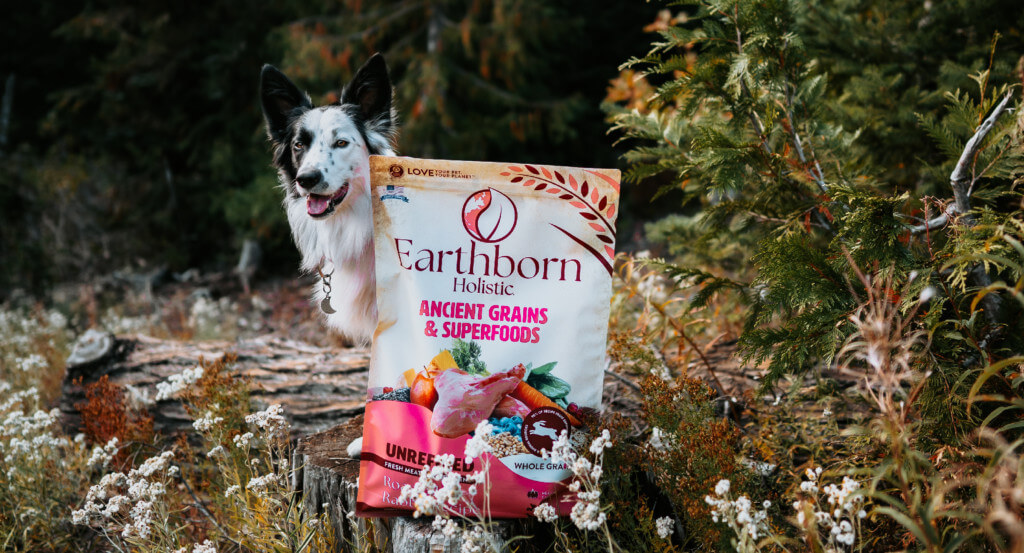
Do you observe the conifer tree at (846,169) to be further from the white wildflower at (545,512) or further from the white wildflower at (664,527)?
the white wildflower at (545,512)

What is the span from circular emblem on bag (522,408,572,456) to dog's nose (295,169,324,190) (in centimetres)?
117

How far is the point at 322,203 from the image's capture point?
240 centimetres

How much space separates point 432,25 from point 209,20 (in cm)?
412

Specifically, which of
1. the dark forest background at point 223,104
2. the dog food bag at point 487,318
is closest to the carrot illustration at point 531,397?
the dog food bag at point 487,318

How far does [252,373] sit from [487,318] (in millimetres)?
2225

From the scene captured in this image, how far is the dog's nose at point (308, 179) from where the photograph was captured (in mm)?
2354

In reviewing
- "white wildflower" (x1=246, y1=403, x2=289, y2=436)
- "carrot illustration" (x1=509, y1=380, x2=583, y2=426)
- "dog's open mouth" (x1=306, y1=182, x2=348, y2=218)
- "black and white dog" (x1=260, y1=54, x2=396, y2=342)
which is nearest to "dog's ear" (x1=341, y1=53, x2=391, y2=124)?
"black and white dog" (x1=260, y1=54, x2=396, y2=342)

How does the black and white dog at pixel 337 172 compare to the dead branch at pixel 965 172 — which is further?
the black and white dog at pixel 337 172

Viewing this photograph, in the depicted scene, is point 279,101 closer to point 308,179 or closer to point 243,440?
point 308,179

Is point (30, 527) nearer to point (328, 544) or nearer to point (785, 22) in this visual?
point (328, 544)

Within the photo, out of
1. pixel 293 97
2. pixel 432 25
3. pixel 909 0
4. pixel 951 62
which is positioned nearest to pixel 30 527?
pixel 293 97

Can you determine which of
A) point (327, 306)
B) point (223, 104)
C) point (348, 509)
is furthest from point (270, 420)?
point (223, 104)

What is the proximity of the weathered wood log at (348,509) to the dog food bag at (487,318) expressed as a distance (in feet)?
0.28

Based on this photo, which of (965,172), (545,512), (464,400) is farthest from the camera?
(965,172)
